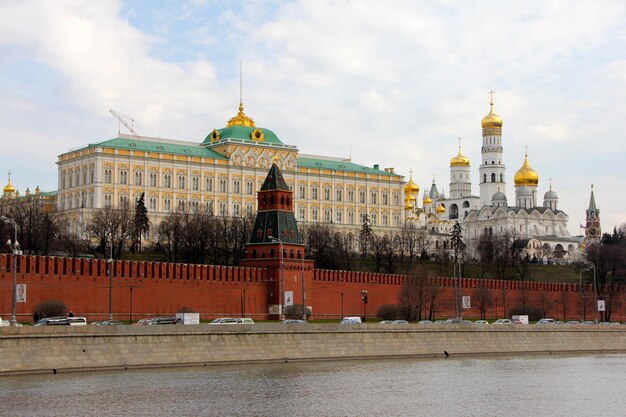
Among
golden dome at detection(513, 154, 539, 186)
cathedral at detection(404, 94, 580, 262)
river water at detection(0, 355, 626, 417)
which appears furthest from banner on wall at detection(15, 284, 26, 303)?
golden dome at detection(513, 154, 539, 186)

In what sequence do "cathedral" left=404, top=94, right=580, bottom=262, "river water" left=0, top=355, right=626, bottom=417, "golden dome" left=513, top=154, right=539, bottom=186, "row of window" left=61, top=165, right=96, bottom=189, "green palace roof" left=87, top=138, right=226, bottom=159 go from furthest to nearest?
"golden dome" left=513, top=154, right=539, bottom=186 < "cathedral" left=404, top=94, right=580, bottom=262 < "green palace roof" left=87, top=138, right=226, bottom=159 < "row of window" left=61, top=165, right=96, bottom=189 < "river water" left=0, top=355, right=626, bottom=417

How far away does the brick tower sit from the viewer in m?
67.1

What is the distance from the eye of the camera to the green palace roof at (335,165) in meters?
113

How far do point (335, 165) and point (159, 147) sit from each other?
1906cm

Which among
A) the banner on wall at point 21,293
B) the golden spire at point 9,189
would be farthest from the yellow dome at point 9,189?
the banner on wall at point 21,293

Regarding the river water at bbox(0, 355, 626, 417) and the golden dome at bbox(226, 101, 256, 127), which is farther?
the golden dome at bbox(226, 101, 256, 127)

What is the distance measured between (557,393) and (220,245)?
46.8 meters

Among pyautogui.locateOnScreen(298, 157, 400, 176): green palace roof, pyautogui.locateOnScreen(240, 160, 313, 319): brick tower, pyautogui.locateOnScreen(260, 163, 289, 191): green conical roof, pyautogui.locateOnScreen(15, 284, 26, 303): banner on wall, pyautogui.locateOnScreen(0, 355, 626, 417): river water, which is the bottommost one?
pyautogui.locateOnScreen(0, 355, 626, 417): river water

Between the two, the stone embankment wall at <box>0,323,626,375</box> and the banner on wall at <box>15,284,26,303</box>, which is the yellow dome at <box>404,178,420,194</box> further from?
the banner on wall at <box>15,284,26,303</box>

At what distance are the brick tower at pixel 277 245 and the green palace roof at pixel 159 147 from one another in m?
34.1

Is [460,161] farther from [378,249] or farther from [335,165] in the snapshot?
[378,249]

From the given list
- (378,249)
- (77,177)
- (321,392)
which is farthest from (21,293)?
(77,177)

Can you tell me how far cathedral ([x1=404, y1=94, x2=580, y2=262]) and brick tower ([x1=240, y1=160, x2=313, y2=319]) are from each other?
6175 centimetres

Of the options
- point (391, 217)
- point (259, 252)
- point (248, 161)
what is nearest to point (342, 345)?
point (259, 252)
